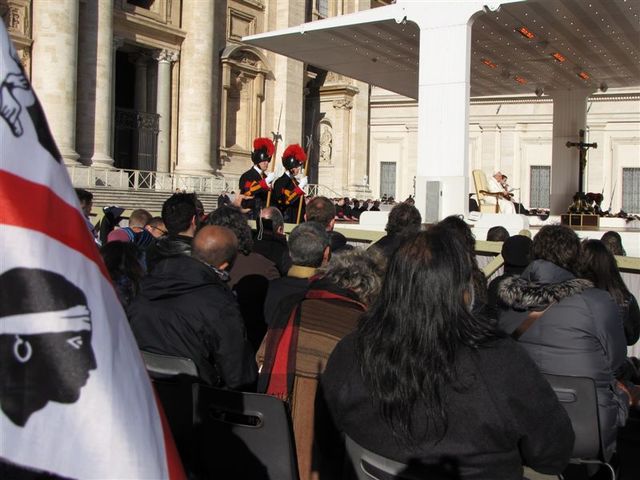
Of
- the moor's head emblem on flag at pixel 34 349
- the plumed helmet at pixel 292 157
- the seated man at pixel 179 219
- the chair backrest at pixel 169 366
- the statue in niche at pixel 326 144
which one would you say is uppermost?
the statue in niche at pixel 326 144

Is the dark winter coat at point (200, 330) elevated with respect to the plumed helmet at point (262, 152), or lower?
lower

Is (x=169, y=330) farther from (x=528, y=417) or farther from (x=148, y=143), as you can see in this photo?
(x=148, y=143)

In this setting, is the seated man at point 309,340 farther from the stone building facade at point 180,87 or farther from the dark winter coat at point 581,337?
the stone building facade at point 180,87

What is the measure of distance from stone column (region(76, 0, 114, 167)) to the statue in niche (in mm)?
13093

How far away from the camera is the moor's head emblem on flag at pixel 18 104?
1.20m

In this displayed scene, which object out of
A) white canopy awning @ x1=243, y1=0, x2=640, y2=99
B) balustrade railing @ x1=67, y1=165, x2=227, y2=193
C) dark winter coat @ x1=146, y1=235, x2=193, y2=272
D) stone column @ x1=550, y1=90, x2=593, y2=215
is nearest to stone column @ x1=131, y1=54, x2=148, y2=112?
balustrade railing @ x1=67, y1=165, x2=227, y2=193

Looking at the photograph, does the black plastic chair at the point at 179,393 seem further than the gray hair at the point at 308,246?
No

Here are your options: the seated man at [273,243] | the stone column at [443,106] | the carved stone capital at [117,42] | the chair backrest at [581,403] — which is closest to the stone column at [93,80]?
the carved stone capital at [117,42]

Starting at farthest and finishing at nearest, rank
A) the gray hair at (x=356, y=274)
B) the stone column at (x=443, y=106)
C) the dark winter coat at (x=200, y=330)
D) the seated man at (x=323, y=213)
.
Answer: the stone column at (x=443, y=106) → the seated man at (x=323, y=213) → the gray hair at (x=356, y=274) → the dark winter coat at (x=200, y=330)

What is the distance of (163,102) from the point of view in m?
24.7

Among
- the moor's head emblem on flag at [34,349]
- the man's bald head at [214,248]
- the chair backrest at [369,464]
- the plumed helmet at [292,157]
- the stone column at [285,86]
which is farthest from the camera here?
the stone column at [285,86]

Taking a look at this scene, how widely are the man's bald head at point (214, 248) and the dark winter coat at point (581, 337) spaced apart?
5.18 ft

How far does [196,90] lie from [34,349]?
2449 cm

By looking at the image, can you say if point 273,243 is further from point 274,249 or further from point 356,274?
point 356,274
